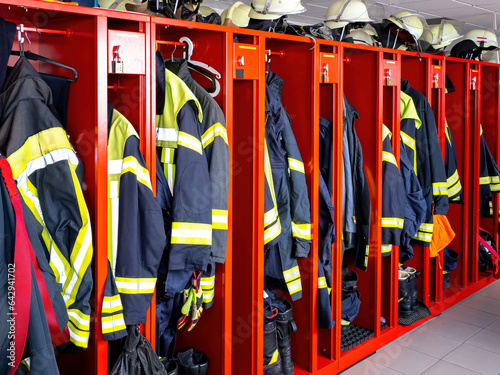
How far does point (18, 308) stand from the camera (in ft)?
5.72

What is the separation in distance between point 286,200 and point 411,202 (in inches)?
48.3

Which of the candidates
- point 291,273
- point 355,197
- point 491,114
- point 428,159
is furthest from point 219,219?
point 491,114

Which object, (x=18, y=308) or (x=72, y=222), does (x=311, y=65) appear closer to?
(x=72, y=222)

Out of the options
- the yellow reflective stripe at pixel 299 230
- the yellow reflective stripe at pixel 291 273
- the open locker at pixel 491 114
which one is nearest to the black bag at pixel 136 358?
the yellow reflective stripe at pixel 291 273

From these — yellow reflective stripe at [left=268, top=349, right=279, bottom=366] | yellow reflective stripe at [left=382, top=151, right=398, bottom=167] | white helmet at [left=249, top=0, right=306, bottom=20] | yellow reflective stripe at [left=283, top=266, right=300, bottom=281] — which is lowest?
yellow reflective stripe at [left=268, top=349, right=279, bottom=366]

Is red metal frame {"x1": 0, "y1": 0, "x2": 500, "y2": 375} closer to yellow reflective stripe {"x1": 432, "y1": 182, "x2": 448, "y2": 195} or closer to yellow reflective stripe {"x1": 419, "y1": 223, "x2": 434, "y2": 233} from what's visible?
yellow reflective stripe {"x1": 419, "y1": 223, "x2": 434, "y2": 233}

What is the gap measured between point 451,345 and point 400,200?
3.46 ft

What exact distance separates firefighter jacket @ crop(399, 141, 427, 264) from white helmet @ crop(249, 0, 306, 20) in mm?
1309

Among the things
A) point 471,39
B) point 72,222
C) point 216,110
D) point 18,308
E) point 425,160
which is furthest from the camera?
point 471,39

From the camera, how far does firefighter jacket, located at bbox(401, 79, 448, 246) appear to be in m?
3.92

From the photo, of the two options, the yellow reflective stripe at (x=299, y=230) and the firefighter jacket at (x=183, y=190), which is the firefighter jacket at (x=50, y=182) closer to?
the firefighter jacket at (x=183, y=190)

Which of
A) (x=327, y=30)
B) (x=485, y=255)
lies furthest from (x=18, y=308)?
(x=485, y=255)

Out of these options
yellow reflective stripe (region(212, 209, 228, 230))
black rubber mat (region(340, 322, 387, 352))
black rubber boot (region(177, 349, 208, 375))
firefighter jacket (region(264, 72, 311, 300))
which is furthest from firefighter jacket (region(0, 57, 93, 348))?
black rubber mat (region(340, 322, 387, 352))

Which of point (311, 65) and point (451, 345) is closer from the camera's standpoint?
point (311, 65)
